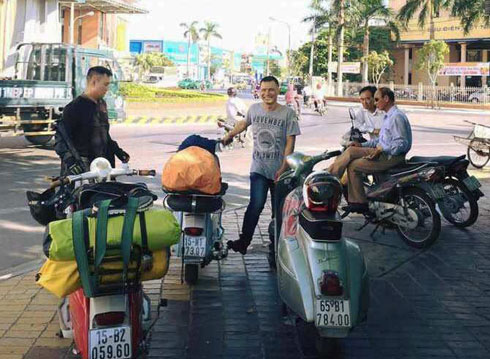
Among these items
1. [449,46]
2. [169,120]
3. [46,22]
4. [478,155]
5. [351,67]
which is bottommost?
[478,155]

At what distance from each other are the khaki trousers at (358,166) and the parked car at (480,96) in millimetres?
39202

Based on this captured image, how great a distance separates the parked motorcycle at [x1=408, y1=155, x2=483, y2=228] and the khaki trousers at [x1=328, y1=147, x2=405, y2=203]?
0.30m

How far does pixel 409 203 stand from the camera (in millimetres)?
6855

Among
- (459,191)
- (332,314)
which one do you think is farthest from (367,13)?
(332,314)

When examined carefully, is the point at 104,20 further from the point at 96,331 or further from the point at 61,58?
the point at 96,331

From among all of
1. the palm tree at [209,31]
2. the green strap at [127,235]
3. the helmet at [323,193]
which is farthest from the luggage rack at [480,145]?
the palm tree at [209,31]

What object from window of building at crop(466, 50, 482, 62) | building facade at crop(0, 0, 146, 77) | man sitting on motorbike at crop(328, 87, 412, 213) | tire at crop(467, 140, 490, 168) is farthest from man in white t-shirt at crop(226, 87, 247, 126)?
window of building at crop(466, 50, 482, 62)

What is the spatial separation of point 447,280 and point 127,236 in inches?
142

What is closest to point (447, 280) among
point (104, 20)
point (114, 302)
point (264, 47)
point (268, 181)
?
point (268, 181)

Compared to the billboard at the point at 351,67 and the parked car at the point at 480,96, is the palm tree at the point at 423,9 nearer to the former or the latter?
the billboard at the point at 351,67

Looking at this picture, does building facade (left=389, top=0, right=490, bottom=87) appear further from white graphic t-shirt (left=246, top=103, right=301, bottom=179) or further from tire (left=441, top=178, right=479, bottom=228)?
white graphic t-shirt (left=246, top=103, right=301, bottom=179)

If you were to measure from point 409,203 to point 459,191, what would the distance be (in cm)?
100

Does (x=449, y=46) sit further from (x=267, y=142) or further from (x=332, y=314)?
(x=332, y=314)

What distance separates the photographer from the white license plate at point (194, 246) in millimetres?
5223
